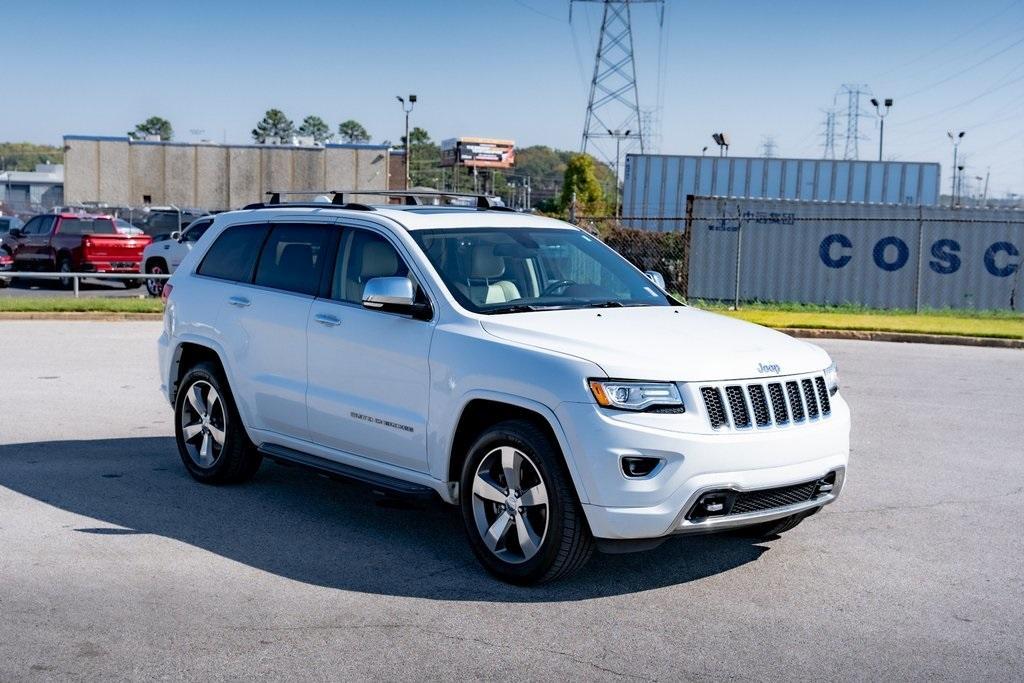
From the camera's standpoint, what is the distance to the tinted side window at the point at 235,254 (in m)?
7.98

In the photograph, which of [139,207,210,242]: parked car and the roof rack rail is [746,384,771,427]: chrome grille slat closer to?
the roof rack rail

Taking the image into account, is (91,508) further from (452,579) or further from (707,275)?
(707,275)

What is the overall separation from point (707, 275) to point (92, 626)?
2447 cm

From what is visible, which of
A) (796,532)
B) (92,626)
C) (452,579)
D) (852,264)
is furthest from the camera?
(852,264)

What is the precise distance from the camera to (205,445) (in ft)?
26.4

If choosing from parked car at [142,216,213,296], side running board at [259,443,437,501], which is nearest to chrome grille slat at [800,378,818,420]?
side running board at [259,443,437,501]

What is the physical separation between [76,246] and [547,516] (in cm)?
2840

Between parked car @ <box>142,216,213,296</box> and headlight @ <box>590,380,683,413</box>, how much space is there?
22.8 m

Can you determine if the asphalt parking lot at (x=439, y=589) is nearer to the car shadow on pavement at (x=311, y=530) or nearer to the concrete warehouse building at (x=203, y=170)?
the car shadow on pavement at (x=311, y=530)

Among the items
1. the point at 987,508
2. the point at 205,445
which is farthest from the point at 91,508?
the point at 987,508

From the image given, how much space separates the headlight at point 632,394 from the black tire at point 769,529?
1282 mm

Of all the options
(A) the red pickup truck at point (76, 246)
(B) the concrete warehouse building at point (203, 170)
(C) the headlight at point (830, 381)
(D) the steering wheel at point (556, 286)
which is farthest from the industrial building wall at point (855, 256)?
(B) the concrete warehouse building at point (203, 170)

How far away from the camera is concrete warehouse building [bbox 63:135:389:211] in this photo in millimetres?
81688

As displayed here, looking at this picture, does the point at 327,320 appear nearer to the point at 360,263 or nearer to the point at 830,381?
the point at 360,263
